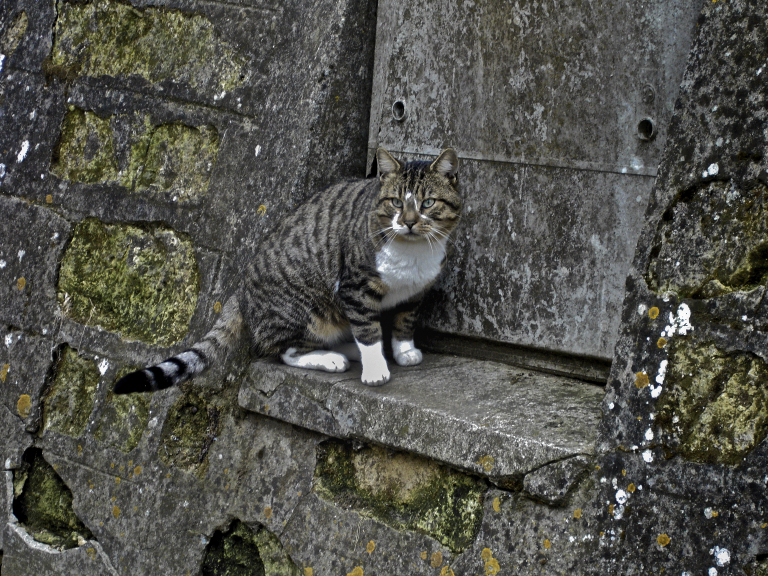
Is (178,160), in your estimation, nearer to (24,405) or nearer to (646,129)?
(24,405)

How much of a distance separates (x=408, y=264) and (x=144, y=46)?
178cm

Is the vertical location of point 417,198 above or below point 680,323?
above

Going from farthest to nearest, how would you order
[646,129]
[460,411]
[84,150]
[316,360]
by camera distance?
[84,150]
[316,360]
[646,129]
[460,411]

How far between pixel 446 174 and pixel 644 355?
1147 millimetres

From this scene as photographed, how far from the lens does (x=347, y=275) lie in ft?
10.5

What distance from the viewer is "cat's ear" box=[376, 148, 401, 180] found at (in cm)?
306

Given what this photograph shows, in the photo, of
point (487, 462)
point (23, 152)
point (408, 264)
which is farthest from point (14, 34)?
point (487, 462)

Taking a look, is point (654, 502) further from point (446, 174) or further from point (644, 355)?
point (446, 174)

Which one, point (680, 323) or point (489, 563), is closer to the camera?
point (680, 323)

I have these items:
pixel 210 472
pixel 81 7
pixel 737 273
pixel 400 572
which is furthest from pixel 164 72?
pixel 737 273

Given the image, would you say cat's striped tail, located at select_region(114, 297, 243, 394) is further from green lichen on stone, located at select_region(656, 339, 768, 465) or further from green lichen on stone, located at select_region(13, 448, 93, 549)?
green lichen on stone, located at select_region(656, 339, 768, 465)

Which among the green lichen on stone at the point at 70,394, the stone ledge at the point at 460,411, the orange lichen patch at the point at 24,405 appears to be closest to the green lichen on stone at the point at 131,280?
the green lichen on stone at the point at 70,394

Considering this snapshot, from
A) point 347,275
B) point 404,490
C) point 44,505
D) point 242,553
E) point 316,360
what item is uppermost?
point 347,275

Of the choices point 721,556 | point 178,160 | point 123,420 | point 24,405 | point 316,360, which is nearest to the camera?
point 721,556
